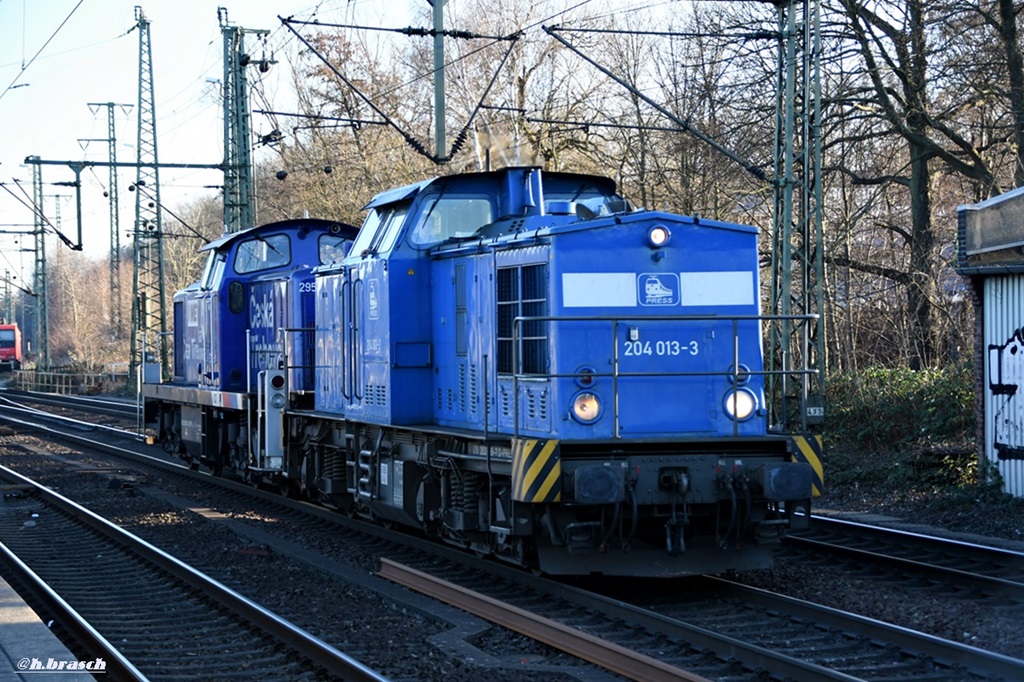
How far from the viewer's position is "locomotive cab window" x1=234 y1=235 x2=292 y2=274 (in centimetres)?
1497

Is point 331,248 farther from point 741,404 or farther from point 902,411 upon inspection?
point 902,411

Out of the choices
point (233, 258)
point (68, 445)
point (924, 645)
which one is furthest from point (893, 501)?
point (68, 445)

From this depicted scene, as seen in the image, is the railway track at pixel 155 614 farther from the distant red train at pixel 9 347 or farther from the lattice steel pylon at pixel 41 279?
the distant red train at pixel 9 347

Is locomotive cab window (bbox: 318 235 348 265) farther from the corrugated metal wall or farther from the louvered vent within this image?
the corrugated metal wall

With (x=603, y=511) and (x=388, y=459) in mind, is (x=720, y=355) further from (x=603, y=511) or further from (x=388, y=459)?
(x=388, y=459)

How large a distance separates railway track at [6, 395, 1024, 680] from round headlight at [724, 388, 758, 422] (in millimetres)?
1261

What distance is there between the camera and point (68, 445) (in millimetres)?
23734

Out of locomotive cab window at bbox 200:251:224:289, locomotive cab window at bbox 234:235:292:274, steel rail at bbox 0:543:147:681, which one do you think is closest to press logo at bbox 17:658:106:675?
steel rail at bbox 0:543:147:681

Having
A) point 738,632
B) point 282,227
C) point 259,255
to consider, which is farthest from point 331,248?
point 738,632

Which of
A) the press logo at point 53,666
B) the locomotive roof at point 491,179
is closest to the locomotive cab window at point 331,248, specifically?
the locomotive roof at point 491,179

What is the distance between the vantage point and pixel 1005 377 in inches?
504

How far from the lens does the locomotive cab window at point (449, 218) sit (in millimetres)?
9938

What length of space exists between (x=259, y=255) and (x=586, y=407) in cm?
815

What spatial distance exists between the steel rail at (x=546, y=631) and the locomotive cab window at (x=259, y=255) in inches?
267
